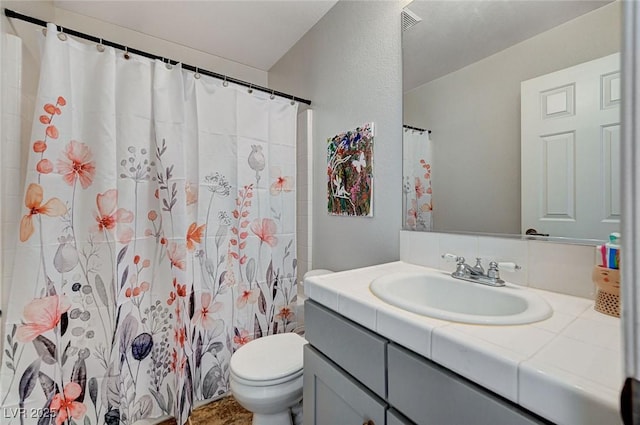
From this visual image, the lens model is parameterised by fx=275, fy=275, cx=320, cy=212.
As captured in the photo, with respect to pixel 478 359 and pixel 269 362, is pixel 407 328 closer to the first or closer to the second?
pixel 478 359

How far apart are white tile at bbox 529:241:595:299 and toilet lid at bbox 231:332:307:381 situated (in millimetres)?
1014

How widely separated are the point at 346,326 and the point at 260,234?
111 centimetres

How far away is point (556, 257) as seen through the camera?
34.3 inches

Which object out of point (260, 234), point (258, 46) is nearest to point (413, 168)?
point (260, 234)

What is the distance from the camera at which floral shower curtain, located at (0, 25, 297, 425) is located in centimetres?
123

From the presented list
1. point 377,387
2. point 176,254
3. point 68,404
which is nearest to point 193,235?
point 176,254

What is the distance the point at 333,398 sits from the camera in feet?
Result: 2.83

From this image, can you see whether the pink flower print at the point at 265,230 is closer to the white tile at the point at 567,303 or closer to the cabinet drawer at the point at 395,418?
the cabinet drawer at the point at 395,418

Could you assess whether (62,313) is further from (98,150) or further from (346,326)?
(346,326)

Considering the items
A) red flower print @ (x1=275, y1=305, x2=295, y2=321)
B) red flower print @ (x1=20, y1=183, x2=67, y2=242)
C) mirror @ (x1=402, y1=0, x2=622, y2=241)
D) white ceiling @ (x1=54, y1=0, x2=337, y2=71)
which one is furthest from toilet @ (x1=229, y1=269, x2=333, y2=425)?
white ceiling @ (x1=54, y1=0, x2=337, y2=71)

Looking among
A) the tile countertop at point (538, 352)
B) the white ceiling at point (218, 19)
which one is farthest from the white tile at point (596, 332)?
the white ceiling at point (218, 19)

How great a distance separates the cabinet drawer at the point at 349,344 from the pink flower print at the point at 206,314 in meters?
0.88

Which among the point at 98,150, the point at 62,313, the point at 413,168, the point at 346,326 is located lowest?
the point at 62,313

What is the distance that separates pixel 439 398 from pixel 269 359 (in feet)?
3.00
